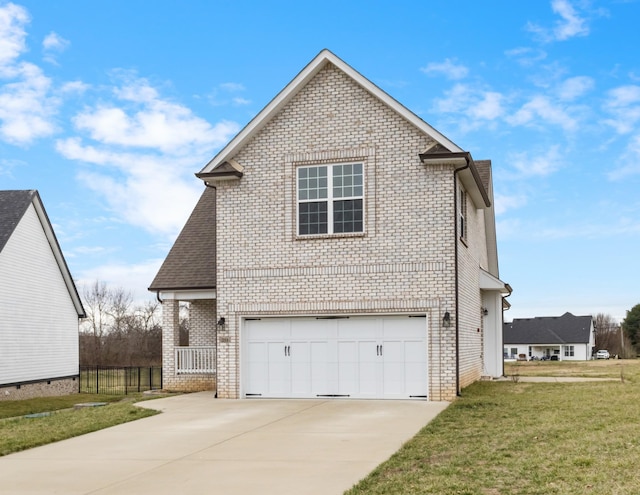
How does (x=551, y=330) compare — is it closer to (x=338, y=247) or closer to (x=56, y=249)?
(x=56, y=249)

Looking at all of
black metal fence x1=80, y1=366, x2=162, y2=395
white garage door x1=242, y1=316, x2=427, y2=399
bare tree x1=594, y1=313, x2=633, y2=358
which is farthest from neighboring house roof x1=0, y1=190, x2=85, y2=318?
bare tree x1=594, y1=313, x2=633, y2=358

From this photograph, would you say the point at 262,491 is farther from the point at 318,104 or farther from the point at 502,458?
the point at 318,104

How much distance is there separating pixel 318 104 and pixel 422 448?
36.6 feet

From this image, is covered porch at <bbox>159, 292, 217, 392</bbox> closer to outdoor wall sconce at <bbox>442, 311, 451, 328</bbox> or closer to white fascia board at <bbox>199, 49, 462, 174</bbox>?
white fascia board at <bbox>199, 49, 462, 174</bbox>

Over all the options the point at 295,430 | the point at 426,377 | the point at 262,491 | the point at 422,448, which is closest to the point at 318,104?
the point at 426,377

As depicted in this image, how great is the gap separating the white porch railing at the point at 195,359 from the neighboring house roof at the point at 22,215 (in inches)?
302

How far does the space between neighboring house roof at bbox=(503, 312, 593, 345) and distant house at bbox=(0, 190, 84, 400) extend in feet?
233

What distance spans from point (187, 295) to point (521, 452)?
15023mm

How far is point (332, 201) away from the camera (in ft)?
64.1

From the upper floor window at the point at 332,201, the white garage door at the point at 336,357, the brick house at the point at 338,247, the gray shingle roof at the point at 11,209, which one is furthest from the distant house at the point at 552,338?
the upper floor window at the point at 332,201

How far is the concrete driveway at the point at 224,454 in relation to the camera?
9094 millimetres

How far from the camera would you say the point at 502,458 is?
10.1m

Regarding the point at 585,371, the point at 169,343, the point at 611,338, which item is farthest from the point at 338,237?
the point at 611,338

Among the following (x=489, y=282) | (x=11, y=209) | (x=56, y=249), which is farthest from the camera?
(x=56, y=249)
